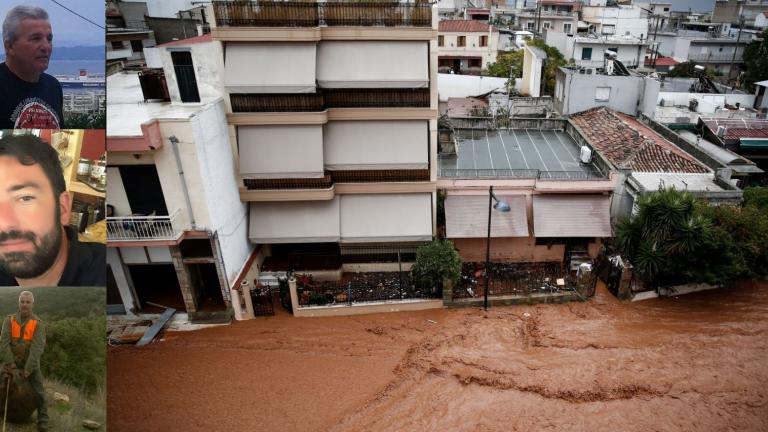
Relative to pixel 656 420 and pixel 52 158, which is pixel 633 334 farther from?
pixel 52 158

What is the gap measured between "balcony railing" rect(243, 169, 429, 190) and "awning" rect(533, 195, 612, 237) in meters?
4.52

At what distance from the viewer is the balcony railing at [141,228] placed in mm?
12969

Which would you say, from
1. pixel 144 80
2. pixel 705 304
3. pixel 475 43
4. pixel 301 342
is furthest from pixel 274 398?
pixel 475 43

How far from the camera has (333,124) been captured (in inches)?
606

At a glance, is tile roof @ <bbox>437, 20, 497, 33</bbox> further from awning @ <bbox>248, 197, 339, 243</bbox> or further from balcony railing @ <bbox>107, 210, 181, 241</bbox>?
balcony railing @ <bbox>107, 210, 181, 241</bbox>

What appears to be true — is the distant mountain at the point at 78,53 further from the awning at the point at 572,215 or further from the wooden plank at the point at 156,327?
the awning at the point at 572,215

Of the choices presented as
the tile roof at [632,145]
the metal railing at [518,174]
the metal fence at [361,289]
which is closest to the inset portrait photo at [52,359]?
the metal fence at [361,289]

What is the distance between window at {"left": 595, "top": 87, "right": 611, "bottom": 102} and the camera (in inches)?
908

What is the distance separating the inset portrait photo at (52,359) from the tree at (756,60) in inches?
1796

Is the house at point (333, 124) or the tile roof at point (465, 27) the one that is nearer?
the house at point (333, 124)

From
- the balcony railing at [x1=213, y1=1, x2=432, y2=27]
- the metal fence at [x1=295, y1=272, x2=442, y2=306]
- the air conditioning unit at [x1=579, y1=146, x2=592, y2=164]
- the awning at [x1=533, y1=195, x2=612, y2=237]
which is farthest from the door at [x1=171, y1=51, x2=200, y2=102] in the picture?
the air conditioning unit at [x1=579, y1=146, x2=592, y2=164]

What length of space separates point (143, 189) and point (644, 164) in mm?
17849

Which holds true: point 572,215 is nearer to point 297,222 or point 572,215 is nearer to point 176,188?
point 297,222

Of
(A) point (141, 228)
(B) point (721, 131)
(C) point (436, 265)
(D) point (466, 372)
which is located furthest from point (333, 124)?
(B) point (721, 131)
